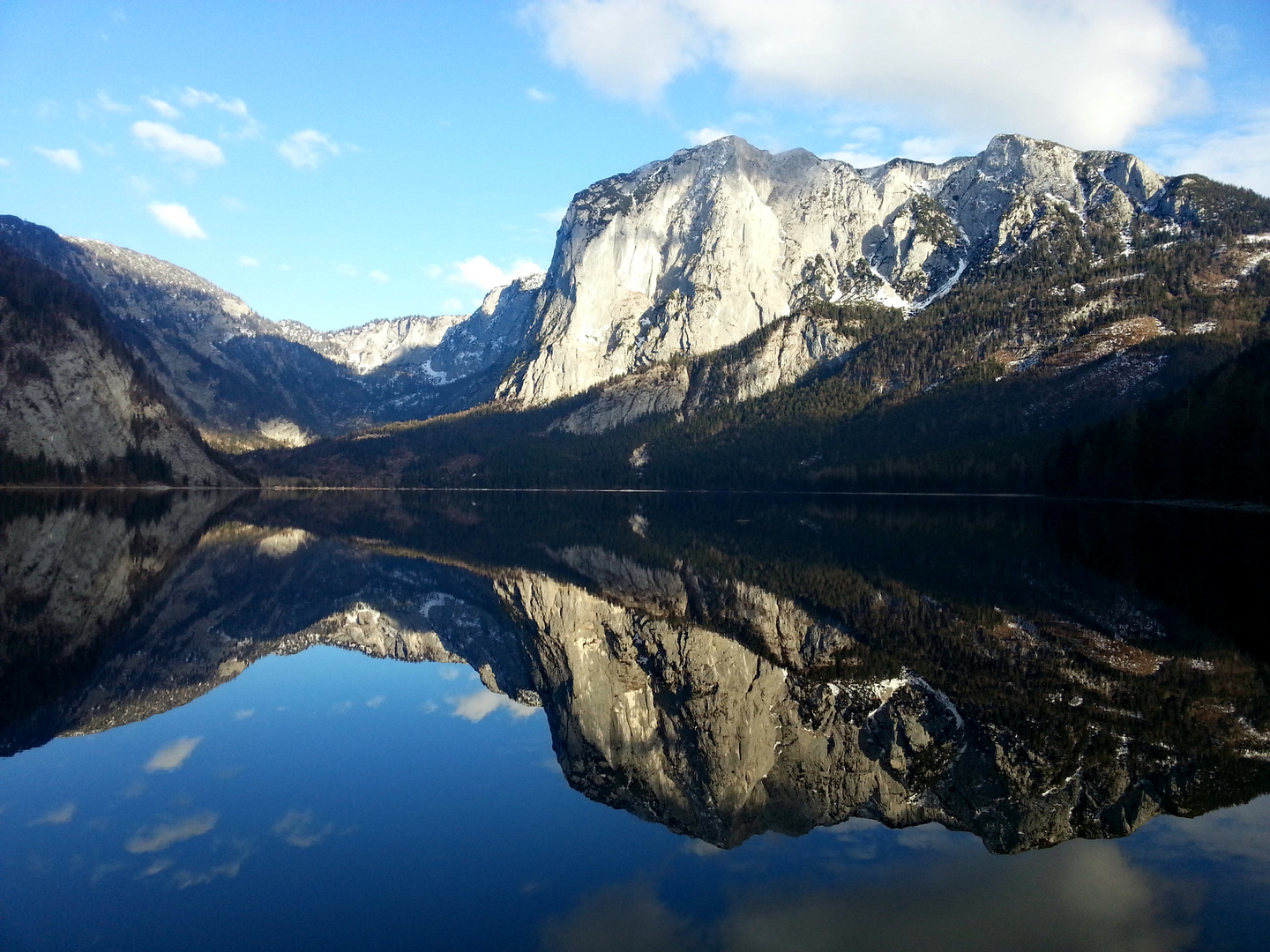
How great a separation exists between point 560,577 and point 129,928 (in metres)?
29.3

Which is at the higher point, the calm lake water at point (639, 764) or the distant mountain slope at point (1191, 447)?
the distant mountain slope at point (1191, 447)

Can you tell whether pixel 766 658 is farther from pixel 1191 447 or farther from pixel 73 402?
pixel 73 402

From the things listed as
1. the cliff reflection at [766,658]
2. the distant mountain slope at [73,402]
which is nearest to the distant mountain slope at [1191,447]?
the cliff reflection at [766,658]

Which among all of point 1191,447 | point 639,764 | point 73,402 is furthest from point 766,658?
point 73,402

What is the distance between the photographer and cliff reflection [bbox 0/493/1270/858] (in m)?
13.8

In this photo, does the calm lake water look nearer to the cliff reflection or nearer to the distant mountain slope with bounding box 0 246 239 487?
the cliff reflection

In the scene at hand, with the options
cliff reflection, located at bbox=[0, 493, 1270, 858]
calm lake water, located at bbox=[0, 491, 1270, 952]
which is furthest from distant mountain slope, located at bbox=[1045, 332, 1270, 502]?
calm lake water, located at bbox=[0, 491, 1270, 952]

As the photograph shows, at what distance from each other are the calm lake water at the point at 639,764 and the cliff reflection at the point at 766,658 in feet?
0.41

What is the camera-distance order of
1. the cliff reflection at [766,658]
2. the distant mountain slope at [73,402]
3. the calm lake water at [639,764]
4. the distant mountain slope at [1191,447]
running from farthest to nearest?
the distant mountain slope at [73,402]
the distant mountain slope at [1191,447]
the cliff reflection at [766,658]
the calm lake water at [639,764]

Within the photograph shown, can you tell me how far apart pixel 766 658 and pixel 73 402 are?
15768 centimetres

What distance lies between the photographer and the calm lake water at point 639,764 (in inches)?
376

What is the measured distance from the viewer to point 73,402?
14125 centimetres

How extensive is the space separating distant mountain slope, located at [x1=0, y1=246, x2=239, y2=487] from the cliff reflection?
102 meters

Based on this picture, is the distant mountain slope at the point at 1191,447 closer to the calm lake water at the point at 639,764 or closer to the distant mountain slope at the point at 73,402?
the calm lake water at the point at 639,764
